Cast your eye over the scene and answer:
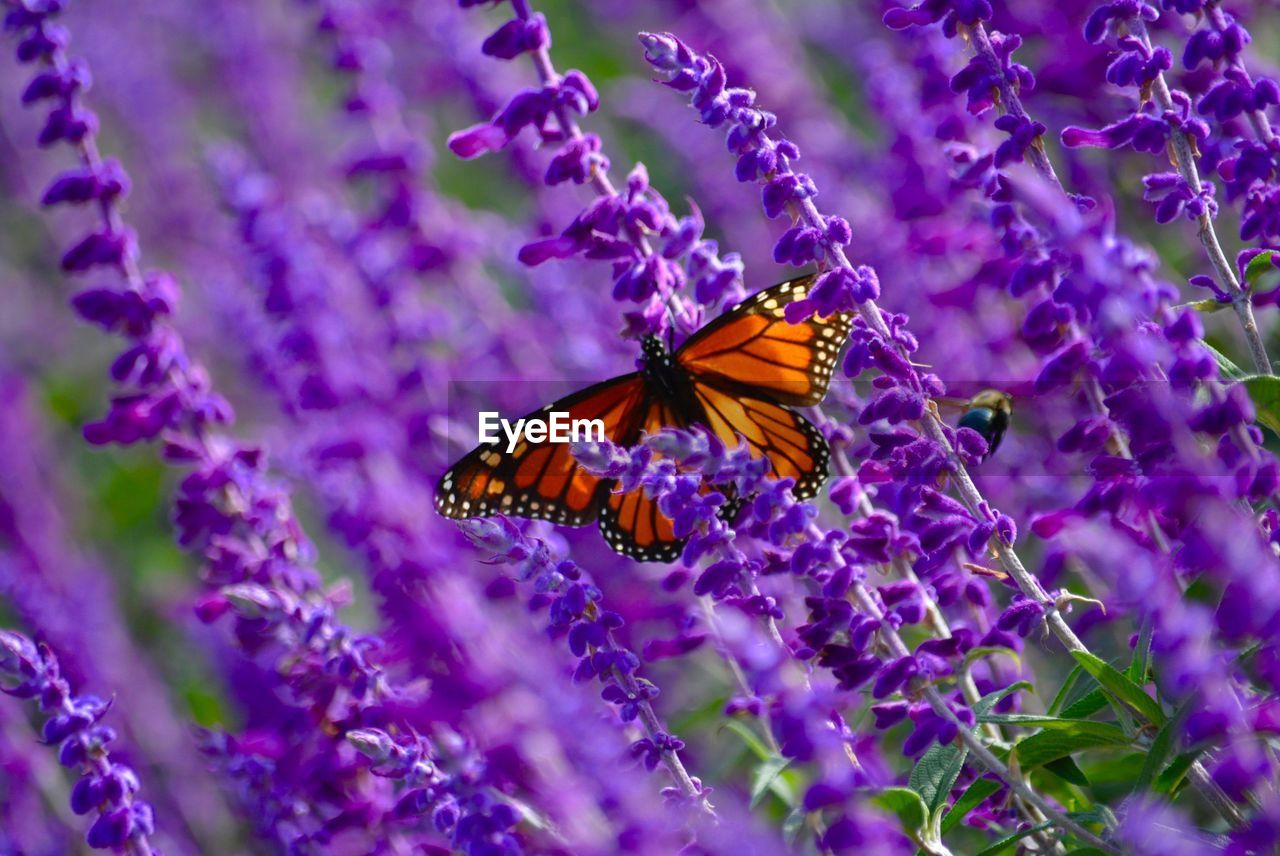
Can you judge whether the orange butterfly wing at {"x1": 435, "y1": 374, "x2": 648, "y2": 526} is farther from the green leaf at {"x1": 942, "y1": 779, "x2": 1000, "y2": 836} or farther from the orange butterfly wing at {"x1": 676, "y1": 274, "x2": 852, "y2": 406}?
the green leaf at {"x1": 942, "y1": 779, "x2": 1000, "y2": 836}

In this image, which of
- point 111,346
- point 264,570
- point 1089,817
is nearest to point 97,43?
point 111,346

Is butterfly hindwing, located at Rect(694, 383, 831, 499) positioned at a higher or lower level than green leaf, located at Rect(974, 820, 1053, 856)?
higher

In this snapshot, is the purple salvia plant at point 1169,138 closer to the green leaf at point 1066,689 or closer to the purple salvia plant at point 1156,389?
the purple salvia plant at point 1156,389

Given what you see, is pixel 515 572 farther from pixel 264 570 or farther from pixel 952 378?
pixel 952 378

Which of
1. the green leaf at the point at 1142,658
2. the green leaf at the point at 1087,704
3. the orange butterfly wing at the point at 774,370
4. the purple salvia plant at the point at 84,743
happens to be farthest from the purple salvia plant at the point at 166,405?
the green leaf at the point at 1142,658

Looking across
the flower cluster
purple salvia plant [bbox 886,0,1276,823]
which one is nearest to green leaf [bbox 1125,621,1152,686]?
the flower cluster

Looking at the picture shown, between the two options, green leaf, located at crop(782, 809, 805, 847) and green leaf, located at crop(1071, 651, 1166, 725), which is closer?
green leaf, located at crop(1071, 651, 1166, 725)
